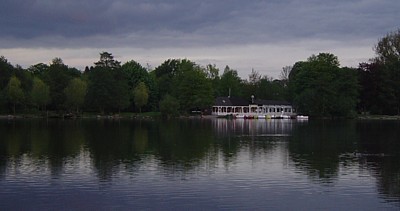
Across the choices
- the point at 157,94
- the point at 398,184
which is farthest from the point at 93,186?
the point at 157,94

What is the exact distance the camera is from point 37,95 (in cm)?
9488

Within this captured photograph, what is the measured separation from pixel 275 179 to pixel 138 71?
95.1m

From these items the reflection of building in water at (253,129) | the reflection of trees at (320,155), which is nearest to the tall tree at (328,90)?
the reflection of building in water at (253,129)

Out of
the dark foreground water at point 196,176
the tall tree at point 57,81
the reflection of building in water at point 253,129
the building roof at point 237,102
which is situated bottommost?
the dark foreground water at point 196,176

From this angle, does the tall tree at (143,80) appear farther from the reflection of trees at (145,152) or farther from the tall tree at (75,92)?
the reflection of trees at (145,152)

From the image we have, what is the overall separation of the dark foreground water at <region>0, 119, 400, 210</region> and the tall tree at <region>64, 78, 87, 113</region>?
182ft

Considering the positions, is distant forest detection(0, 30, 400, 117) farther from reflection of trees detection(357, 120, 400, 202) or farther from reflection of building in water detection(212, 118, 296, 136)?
reflection of trees detection(357, 120, 400, 202)

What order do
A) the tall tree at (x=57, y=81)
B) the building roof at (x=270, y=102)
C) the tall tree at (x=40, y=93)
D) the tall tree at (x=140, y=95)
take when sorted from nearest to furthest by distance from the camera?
1. the tall tree at (x=40, y=93)
2. the tall tree at (x=57, y=81)
3. the tall tree at (x=140, y=95)
4. the building roof at (x=270, y=102)

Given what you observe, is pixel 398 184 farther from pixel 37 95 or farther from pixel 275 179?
pixel 37 95

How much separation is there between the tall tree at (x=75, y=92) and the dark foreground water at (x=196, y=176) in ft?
182

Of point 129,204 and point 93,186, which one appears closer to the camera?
point 129,204

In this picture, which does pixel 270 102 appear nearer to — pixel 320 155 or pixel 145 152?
pixel 320 155

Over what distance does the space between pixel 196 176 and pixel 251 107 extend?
315ft

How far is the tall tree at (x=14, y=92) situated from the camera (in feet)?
305
